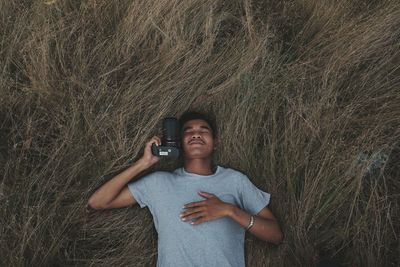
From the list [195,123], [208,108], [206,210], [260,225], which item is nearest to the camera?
[206,210]

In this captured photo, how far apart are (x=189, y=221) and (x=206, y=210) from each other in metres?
0.14

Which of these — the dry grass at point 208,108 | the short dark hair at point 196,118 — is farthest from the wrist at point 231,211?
the short dark hair at point 196,118

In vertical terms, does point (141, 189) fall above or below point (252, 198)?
above

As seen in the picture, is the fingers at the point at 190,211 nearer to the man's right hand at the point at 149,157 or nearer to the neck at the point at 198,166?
the neck at the point at 198,166

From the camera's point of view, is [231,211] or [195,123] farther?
[195,123]

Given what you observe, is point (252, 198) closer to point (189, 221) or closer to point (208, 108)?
point (189, 221)

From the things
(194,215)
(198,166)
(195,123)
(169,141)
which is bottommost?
(194,215)

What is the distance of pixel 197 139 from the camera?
305 cm

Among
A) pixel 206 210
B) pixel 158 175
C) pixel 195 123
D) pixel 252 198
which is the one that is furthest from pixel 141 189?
pixel 252 198

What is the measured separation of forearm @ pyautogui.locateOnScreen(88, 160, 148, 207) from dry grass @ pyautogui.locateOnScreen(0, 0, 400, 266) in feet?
0.40

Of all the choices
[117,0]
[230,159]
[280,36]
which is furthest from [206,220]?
[117,0]

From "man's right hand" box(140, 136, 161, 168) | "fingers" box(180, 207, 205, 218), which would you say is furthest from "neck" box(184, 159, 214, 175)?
"fingers" box(180, 207, 205, 218)

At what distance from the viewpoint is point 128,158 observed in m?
3.22

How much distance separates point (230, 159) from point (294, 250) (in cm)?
80
